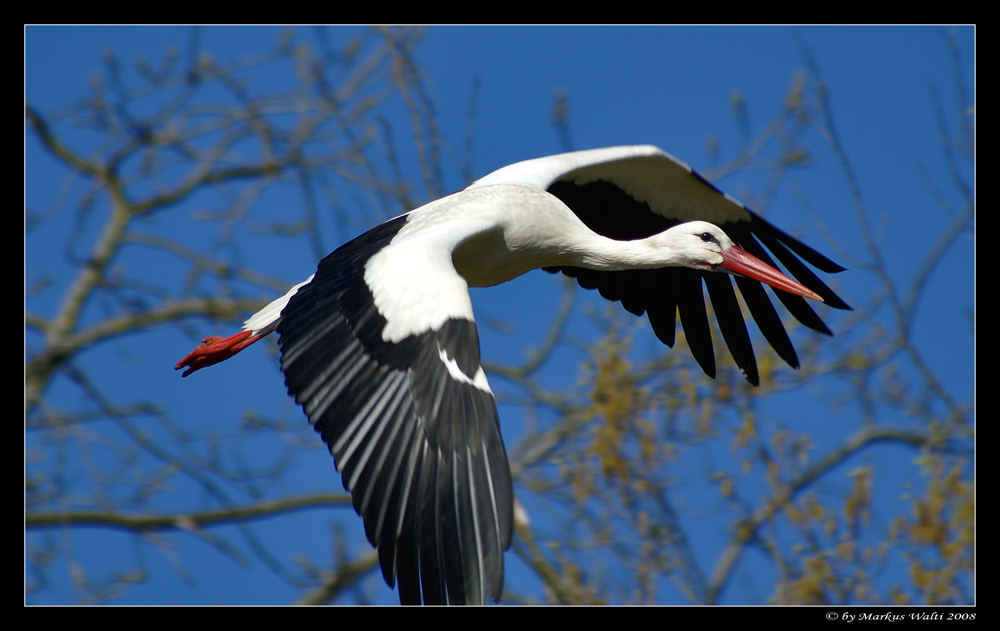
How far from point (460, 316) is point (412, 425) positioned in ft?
1.79

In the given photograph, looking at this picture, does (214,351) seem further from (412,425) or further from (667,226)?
(667,226)

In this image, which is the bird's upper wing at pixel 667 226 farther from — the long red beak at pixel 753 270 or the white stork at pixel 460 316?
the long red beak at pixel 753 270

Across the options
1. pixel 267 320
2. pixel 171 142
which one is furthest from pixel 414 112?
pixel 171 142

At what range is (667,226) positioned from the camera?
24.2 ft

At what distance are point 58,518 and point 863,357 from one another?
27.2 ft

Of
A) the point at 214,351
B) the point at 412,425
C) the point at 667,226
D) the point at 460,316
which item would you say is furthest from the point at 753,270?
the point at 214,351

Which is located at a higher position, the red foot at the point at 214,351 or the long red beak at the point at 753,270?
the red foot at the point at 214,351

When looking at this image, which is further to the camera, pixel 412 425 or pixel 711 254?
pixel 711 254

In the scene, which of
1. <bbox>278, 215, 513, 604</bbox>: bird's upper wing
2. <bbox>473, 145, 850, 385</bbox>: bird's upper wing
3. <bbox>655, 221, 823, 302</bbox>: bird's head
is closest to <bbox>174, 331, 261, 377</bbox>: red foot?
<bbox>278, 215, 513, 604</bbox>: bird's upper wing

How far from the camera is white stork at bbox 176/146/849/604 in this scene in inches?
147

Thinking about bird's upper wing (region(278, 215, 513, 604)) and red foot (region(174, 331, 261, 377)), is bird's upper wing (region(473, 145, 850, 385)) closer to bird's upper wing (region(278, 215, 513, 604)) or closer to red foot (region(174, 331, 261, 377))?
red foot (region(174, 331, 261, 377))

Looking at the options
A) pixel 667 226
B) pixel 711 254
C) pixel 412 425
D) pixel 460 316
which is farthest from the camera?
pixel 667 226

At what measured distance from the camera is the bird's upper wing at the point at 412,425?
12.0 feet

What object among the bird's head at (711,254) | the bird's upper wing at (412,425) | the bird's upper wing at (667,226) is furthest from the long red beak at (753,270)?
the bird's upper wing at (412,425)
